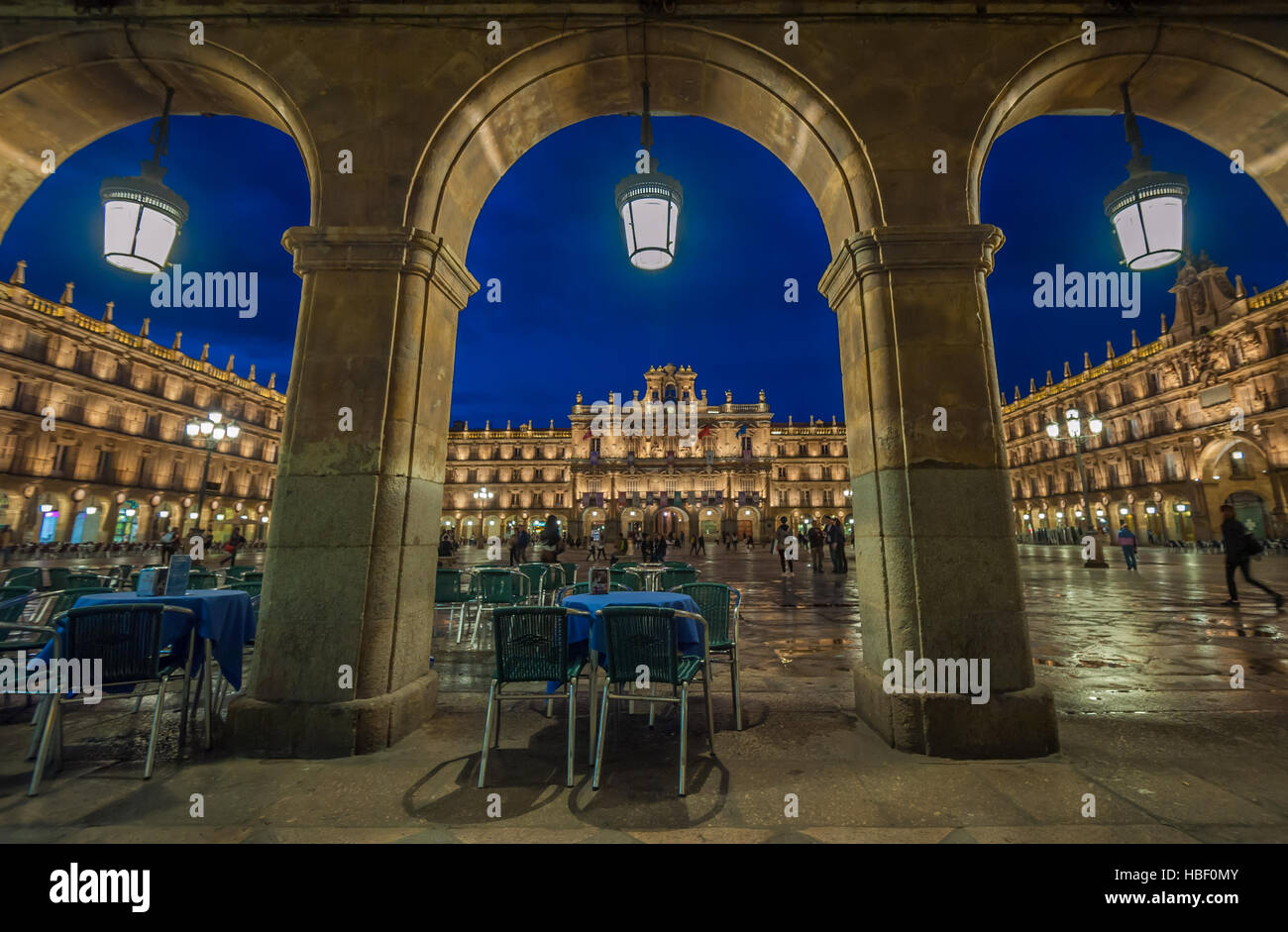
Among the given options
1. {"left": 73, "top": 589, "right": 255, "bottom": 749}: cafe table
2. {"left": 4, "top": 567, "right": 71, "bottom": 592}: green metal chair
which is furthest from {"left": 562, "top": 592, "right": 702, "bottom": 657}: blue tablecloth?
{"left": 4, "top": 567, "right": 71, "bottom": 592}: green metal chair

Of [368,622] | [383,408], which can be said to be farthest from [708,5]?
[368,622]

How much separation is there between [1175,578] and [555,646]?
1454 centimetres

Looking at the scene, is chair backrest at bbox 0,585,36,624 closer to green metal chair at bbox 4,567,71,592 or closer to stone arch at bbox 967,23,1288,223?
green metal chair at bbox 4,567,71,592

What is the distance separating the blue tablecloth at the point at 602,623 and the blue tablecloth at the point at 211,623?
1829mm

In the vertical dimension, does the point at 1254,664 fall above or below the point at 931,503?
below

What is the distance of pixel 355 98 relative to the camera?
10.5 feet

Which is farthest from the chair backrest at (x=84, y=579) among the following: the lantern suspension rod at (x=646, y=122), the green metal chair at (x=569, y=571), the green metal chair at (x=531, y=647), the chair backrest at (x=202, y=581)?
the lantern suspension rod at (x=646, y=122)

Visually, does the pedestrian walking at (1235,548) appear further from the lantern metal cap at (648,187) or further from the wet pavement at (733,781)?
the lantern metal cap at (648,187)

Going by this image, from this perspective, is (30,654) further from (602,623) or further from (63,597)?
(602,623)

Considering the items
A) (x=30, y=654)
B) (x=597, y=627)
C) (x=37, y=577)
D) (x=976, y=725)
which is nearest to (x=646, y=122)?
(x=597, y=627)

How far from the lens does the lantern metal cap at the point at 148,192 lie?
3006 mm

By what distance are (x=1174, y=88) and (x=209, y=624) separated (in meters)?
6.79

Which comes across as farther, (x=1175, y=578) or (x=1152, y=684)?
(x=1175, y=578)

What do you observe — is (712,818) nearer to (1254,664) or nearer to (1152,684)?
(1152,684)
